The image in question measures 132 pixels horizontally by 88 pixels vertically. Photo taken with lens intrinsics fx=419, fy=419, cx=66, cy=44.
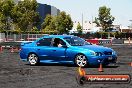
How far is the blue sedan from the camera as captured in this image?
17.9 metres

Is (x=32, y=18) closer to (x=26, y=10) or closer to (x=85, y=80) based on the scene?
(x=26, y=10)

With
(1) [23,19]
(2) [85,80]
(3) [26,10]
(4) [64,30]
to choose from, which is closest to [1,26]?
(1) [23,19]

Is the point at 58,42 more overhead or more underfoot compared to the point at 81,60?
more overhead

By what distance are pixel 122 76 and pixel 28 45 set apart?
12704 millimetres

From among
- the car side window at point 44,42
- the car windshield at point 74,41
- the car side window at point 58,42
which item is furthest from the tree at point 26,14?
the car windshield at point 74,41

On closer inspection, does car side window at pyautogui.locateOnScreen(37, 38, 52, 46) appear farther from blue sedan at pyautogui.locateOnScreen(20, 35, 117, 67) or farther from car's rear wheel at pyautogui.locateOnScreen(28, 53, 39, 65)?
car's rear wheel at pyautogui.locateOnScreen(28, 53, 39, 65)

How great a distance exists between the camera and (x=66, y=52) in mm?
18750

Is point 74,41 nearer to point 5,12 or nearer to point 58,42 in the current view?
point 58,42

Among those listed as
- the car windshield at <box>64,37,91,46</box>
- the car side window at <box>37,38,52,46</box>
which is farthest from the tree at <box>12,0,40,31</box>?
the car windshield at <box>64,37,91,46</box>

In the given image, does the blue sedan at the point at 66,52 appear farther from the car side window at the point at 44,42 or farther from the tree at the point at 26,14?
the tree at the point at 26,14

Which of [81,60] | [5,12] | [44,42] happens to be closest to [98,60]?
[81,60]

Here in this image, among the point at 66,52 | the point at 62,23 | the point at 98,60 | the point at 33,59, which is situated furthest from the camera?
the point at 62,23

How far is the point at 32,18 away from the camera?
83438 millimetres

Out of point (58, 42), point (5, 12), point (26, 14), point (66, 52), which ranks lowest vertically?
point (66, 52)
